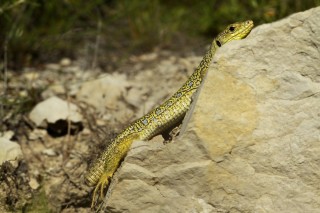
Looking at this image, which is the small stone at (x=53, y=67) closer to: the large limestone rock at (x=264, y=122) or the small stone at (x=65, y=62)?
the small stone at (x=65, y=62)

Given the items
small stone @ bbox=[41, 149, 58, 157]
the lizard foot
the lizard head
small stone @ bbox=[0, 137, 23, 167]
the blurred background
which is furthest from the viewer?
the blurred background

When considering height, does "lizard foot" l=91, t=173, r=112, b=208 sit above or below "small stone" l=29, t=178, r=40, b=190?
below

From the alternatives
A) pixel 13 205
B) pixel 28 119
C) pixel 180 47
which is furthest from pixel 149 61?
pixel 13 205

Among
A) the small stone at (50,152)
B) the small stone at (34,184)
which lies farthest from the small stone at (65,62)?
the small stone at (34,184)

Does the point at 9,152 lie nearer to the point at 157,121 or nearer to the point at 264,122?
the point at 157,121

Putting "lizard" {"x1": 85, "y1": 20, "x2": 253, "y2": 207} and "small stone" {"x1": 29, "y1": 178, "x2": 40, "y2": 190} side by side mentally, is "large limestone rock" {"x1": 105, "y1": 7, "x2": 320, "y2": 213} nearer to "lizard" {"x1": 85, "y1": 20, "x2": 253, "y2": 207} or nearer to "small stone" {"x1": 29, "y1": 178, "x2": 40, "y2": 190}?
"lizard" {"x1": 85, "y1": 20, "x2": 253, "y2": 207}

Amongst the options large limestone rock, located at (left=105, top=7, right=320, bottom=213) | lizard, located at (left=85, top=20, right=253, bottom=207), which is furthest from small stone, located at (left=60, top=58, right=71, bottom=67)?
large limestone rock, located at (left=105, top=7, right=320, bottom=213)
